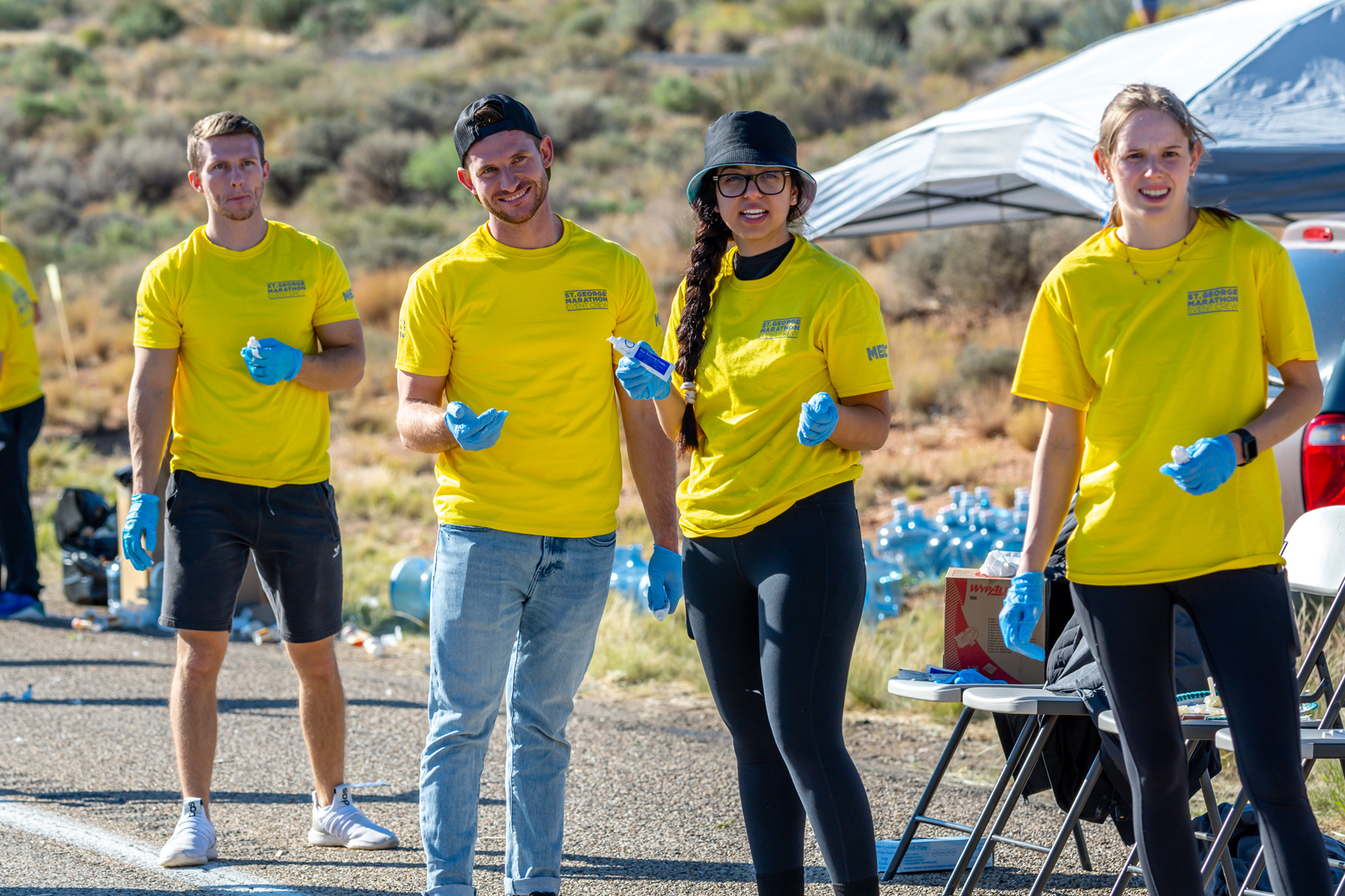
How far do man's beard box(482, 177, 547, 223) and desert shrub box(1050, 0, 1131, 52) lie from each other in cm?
2594

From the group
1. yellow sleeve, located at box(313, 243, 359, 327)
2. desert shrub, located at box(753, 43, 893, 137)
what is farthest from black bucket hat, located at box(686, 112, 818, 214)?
desert shrub, located at box(753, 43, 893, 137)

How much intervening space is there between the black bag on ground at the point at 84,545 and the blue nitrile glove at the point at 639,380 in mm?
6169

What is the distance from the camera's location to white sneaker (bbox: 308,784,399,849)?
4453 millimetres

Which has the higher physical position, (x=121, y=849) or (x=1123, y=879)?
(x=1123, y=879)

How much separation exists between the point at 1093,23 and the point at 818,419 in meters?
27.9

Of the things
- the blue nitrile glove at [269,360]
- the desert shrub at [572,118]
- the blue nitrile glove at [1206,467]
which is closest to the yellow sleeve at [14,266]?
the blue nitrile glove at [269,360]

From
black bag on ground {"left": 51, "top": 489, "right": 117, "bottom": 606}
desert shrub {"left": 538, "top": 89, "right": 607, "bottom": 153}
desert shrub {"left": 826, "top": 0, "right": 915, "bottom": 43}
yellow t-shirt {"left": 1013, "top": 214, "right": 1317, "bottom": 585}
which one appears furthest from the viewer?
desert shrub {"left": 826, "top": 0, "right": 915, "bottom": 43}

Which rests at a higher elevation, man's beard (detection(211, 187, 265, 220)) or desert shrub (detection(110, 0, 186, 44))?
desert shrub (detection(110, 0, 186, 44))

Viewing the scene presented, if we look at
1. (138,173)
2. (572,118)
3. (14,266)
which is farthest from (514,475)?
(138,173)

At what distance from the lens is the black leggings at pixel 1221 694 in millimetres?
2889

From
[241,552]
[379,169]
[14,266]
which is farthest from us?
[379,169]

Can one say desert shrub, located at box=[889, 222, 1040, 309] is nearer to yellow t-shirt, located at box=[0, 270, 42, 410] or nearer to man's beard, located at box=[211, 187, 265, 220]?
yellow t-shirt, located at box=[0, 270, 42, 410]

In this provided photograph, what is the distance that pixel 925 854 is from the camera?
14.3 ft

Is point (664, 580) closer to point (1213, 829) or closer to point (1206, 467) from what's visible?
point (1206, 467)
